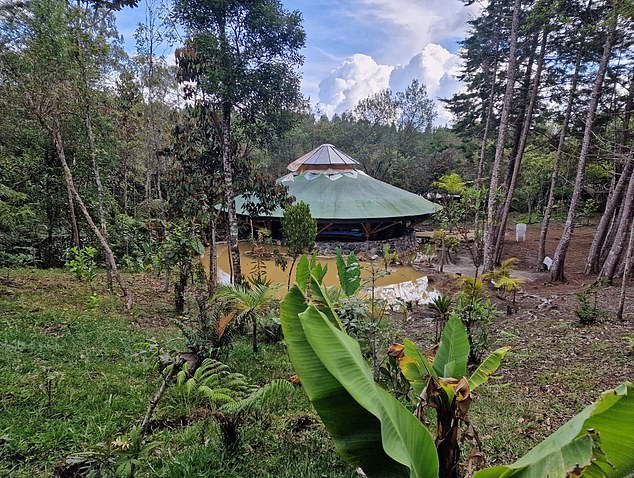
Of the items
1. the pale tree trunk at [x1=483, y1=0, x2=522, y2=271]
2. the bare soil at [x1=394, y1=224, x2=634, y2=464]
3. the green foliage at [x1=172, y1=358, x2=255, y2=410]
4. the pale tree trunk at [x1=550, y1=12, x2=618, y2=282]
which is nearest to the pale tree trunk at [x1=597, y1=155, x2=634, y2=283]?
the bare soil at [x1=394, y1=224, x2=634, y2=464]

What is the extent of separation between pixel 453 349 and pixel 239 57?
6.76 meters

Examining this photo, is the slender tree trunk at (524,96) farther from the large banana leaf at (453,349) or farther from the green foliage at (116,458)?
the green foliage at (116,458)

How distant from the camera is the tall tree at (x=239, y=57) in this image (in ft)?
22.5

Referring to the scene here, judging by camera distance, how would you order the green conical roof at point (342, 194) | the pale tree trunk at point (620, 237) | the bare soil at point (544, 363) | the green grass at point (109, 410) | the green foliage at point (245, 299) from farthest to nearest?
the green conical roof at point (342, 194) → the pale tree trunk at point (620, 237) → the green foliage at point (245, 299) → the bare soil at point (544, 363) → the green grass at point (109, 410)

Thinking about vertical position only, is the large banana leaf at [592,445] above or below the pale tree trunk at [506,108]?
below

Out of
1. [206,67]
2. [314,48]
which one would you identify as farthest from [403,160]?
[206,67]

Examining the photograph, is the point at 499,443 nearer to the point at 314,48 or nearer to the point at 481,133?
the point at 314,48

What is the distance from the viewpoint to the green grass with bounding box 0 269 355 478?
7.61 ft

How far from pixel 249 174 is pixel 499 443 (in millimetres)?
6642

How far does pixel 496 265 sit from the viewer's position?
13.3 meters

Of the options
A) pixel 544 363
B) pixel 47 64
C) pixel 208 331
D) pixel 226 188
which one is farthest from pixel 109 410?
pixel 47 64

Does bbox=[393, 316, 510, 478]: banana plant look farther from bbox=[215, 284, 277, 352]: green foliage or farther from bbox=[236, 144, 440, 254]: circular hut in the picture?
bbox=[236, 144, 440, 254]: circular hut

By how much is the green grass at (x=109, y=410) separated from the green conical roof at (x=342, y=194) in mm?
9586

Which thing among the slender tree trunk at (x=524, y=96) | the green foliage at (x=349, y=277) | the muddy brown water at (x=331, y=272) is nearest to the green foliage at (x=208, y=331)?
the green foliage at (x=349, y=277)
